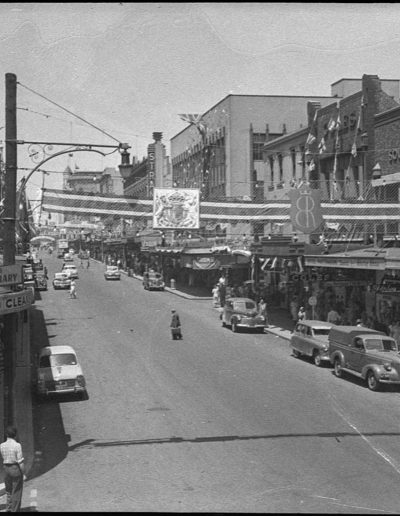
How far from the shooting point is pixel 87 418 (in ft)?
60.2

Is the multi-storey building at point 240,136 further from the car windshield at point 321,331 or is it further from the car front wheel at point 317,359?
the car front wheel at point 317,359

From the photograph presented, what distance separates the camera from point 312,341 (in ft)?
87.5

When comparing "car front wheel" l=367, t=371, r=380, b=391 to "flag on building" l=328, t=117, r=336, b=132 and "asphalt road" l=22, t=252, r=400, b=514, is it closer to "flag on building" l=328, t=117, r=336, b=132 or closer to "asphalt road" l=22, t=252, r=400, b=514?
"asphalt road" l=22, t=252, r=400, b=514

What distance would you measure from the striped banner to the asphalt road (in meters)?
5.74

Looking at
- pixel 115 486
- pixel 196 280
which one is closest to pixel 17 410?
pixel 115 486

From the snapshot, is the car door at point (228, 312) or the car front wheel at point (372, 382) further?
the car door at point (228, 312)

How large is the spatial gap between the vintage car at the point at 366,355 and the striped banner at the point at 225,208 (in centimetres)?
598

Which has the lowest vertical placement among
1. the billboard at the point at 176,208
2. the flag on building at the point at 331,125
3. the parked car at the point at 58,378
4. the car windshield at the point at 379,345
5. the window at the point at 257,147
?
the parked car at the point at 58,378

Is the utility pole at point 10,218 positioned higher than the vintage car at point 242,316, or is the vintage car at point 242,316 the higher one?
the utility pole at point 10,218

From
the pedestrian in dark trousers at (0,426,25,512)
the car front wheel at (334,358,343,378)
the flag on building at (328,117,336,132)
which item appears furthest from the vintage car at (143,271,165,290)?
the pedestrian in dark trousers at (0,426,25,512)

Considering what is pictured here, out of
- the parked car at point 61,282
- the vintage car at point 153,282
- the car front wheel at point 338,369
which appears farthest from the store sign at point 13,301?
the parked car at point 61,282

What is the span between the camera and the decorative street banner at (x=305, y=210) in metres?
29.1

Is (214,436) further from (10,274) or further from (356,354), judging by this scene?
(356,354)

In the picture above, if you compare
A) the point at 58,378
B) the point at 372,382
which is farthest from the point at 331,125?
the point at 58,378
